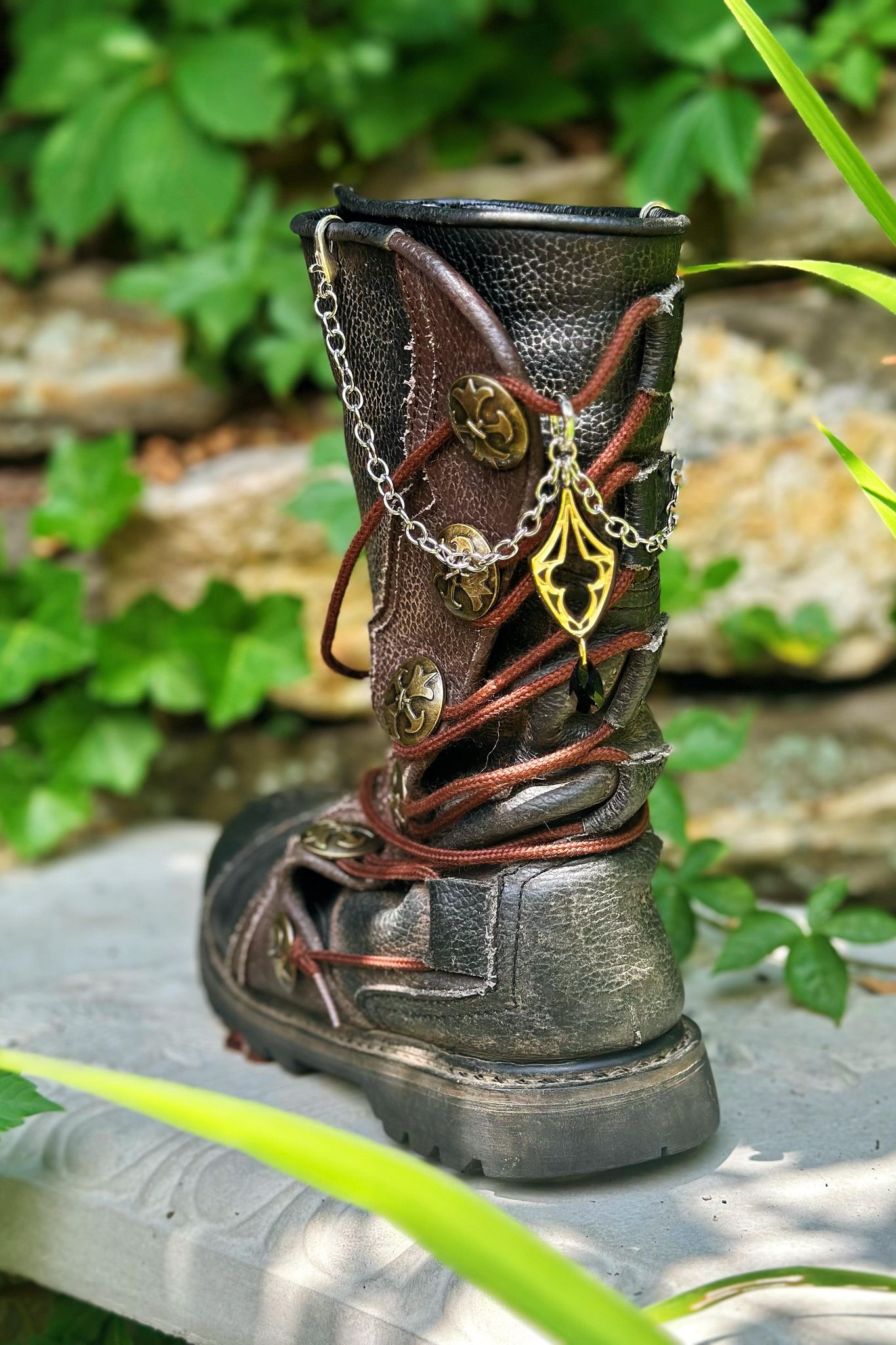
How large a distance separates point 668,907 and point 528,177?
1187 mm

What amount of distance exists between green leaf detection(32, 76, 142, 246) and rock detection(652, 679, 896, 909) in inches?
44.2

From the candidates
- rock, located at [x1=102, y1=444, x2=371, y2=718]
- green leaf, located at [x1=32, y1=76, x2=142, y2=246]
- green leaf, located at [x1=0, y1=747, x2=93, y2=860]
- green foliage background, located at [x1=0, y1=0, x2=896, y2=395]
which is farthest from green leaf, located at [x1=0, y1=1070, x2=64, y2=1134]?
green leaf, located at [x1=32, y1=76, x2=142, y2=246]

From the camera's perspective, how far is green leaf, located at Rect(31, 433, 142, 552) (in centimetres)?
189

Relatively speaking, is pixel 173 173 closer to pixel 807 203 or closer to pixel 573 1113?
pixel 807 203

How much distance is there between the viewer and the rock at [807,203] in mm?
1915

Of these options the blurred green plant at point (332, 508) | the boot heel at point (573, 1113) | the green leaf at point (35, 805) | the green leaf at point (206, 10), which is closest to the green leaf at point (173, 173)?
the green leaf at point (206, 10)

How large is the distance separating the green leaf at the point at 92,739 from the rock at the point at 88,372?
1.41 feet

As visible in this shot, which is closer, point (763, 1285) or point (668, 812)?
point (763, 1285)

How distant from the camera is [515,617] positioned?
92 centimetres

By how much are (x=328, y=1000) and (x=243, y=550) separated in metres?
1.01

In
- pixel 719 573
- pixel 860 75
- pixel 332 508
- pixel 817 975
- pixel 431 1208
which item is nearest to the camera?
pixel 431 1208

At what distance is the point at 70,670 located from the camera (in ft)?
6.17

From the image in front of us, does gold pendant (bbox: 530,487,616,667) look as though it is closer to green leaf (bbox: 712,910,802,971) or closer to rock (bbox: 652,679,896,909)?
green leaf (bbox: 712,910,802,971)

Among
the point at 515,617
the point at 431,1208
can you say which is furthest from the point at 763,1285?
the point at 515,617
